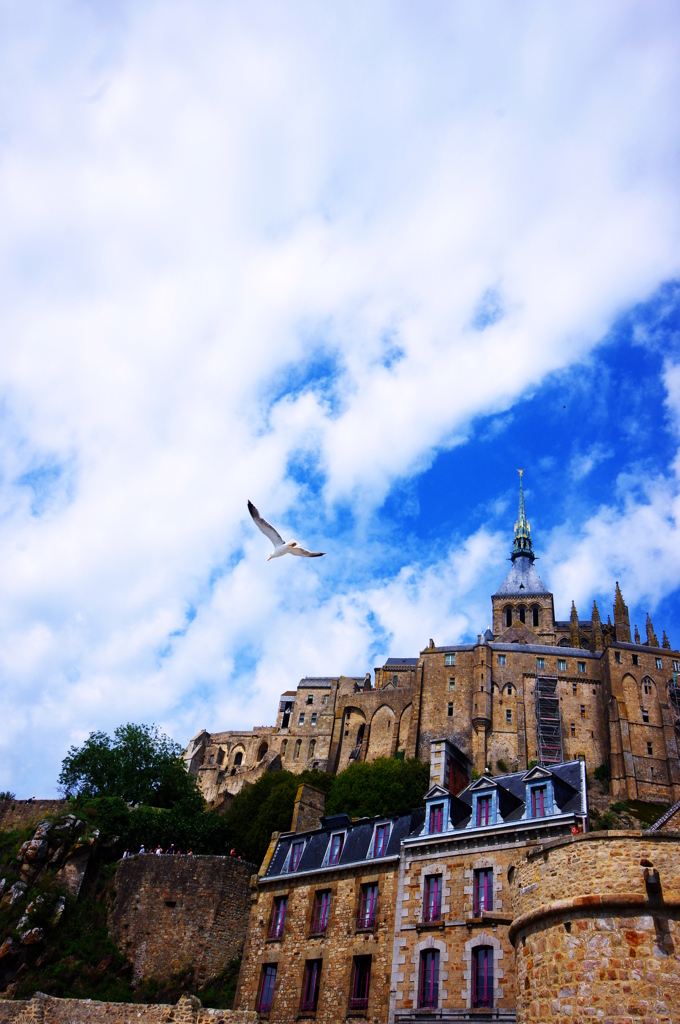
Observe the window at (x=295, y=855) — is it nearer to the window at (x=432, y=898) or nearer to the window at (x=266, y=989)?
the window at (x=266, y=989)

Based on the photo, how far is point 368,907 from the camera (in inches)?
925

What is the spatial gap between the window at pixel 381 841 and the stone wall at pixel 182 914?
30.1ft

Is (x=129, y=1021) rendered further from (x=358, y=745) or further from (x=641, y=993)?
(x=358, y=745)

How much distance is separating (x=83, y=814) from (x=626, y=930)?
31903 mm

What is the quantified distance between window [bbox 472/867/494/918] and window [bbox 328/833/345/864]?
212 inches

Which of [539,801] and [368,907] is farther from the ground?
[539,801]

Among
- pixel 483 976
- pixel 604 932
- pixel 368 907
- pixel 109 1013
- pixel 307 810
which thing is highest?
pixel 307 810

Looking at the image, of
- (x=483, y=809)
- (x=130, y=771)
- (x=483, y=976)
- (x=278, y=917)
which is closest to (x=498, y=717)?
(x=130, y=771)

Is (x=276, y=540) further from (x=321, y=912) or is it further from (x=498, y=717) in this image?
(x=498, y=717)

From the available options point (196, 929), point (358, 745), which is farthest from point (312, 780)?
point (196, 929)

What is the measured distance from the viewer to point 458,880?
21.8 meters

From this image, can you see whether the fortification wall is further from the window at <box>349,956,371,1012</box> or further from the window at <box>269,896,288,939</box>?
the window at <box>269,896,288,939</box>

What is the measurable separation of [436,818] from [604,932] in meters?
12.3

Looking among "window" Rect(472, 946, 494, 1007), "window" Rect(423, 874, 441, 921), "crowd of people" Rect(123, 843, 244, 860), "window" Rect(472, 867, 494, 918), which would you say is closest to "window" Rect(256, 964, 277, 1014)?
"window" Rect(423, 874, 441, 921)
